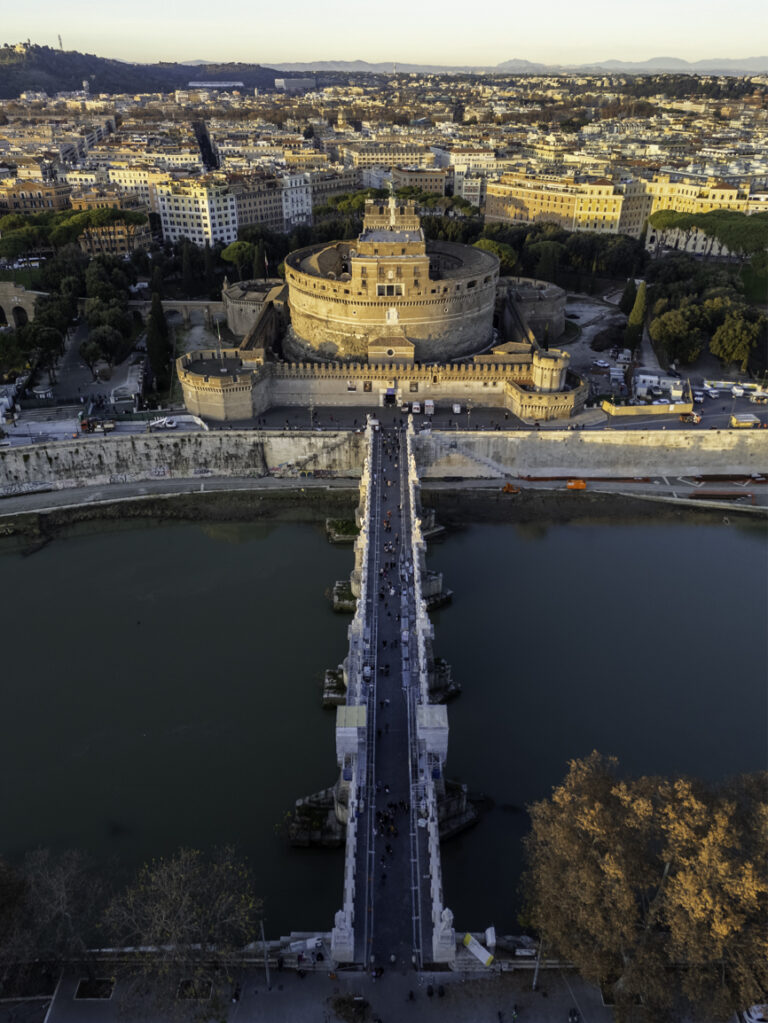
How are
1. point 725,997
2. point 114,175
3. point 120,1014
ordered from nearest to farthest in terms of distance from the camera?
1. point 725,997
2. point 120,1014
3. point 114,175

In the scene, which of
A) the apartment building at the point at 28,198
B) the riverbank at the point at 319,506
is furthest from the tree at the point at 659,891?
the apartment building at the point at 28,198

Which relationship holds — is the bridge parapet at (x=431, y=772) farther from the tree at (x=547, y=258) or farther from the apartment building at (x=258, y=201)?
the apartment building at (x=258, y=201)

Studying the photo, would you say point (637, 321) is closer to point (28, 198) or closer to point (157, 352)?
point (157, 352)

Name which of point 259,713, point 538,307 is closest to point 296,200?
point 538,307

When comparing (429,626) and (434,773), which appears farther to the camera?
(429,626)

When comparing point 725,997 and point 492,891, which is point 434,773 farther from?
point 725,997

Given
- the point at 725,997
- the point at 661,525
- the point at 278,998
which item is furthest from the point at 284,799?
the point at 661,525

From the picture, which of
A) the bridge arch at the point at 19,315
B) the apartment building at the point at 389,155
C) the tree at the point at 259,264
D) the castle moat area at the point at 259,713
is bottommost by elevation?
the castle moat area at the point at 259,713
